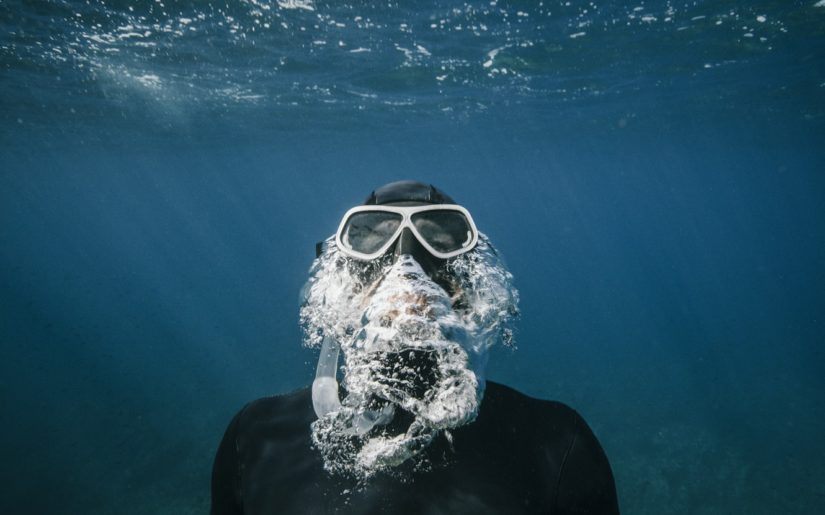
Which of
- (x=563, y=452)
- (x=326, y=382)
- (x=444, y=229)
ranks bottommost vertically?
(x=563, y=452)

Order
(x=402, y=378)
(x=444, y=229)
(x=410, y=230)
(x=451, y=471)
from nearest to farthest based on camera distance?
(x=402, y=378) → (x=451, y=471) → (x=410, y=230) → (x=444, y=229)

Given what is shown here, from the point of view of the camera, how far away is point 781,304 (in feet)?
193

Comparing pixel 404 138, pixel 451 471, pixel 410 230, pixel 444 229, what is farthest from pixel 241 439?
pixel 404 138

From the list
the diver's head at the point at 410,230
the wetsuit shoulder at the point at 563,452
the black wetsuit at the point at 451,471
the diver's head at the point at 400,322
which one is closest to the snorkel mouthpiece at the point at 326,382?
the diver's head at the point at 400,322

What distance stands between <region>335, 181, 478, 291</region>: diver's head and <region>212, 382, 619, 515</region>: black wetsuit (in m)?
0.89

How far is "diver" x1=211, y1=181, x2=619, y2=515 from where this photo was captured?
184 cm

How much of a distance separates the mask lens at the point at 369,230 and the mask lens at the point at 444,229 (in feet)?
0.52

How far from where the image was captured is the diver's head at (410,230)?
2.56 metres

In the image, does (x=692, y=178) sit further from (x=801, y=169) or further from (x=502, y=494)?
(x=502, y=494)

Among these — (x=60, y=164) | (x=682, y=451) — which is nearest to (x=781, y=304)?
(x=682, y=451)

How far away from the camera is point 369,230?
8.92 ft

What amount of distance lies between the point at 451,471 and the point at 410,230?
1.39 metres

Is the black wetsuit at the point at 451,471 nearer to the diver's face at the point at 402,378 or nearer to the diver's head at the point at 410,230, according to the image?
the diver's face at the point at 402,378

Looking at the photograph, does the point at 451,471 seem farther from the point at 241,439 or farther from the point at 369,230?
the point at 369,230
